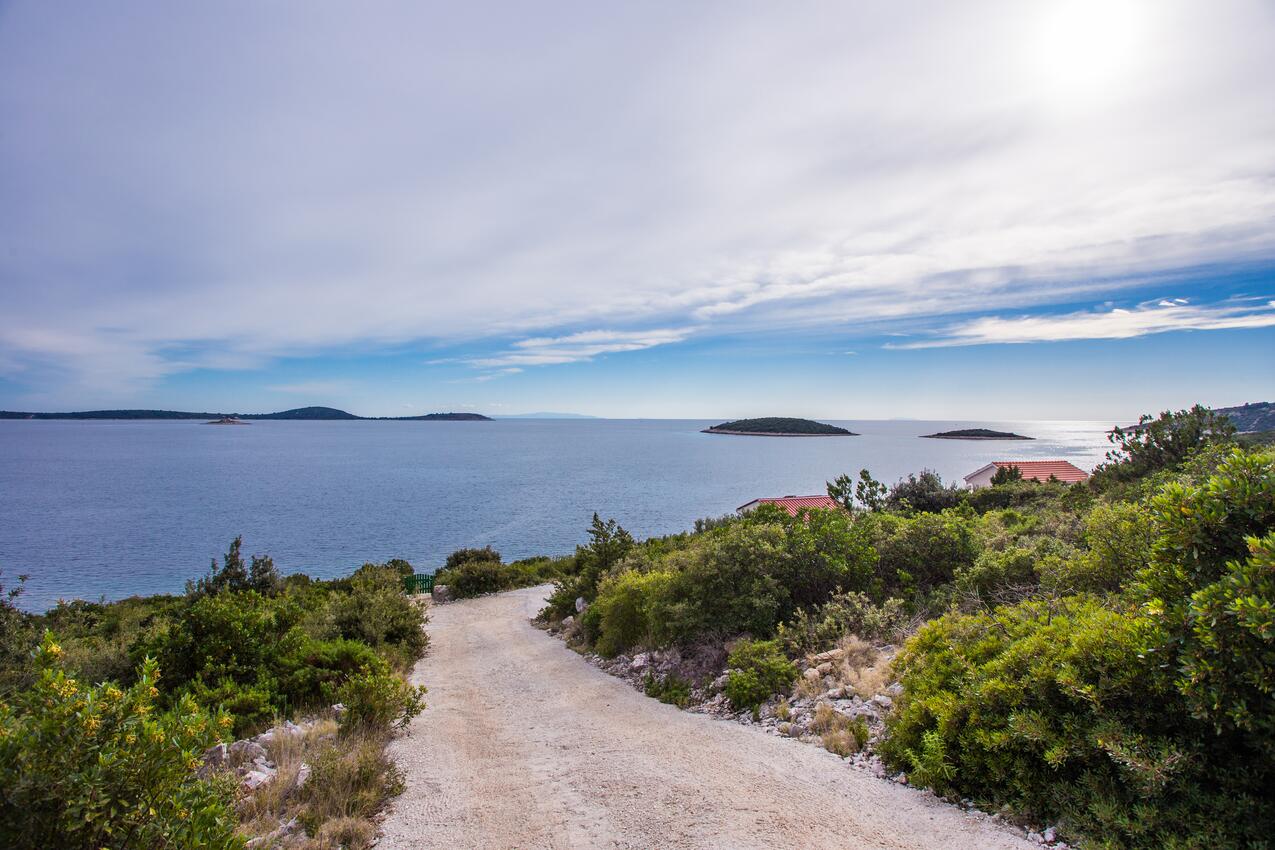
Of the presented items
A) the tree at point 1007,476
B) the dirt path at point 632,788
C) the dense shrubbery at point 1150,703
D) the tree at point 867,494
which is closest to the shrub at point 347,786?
the dirt path at point 632,788

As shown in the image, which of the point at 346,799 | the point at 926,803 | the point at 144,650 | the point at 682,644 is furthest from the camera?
the point at 682,644

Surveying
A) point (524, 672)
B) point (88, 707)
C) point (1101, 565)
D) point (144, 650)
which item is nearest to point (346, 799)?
point (88, 707)

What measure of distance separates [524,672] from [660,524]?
4143 centimetres

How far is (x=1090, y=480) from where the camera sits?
17.3 metres

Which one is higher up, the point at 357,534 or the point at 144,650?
the point at 144,650

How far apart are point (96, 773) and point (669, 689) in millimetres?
7543

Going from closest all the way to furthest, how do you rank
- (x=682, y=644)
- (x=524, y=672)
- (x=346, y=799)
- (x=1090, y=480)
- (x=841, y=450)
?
(x=346, y=799) → (x=682, y=644) → (x=524, y=672) → (x=1090, y=480) → (x=841, y=450)

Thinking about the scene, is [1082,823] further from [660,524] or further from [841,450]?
[841,450]

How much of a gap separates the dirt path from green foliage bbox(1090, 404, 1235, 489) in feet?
46.3

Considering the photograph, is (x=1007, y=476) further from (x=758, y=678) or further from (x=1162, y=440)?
(x=758, y=678)

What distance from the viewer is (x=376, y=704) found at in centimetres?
775

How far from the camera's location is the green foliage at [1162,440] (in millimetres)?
14977

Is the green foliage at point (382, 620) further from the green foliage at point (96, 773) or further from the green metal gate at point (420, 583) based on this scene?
the green metal gate at point (420, 583)

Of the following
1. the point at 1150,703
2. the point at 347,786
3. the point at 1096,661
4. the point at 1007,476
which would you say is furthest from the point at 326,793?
the point at 1007,476
